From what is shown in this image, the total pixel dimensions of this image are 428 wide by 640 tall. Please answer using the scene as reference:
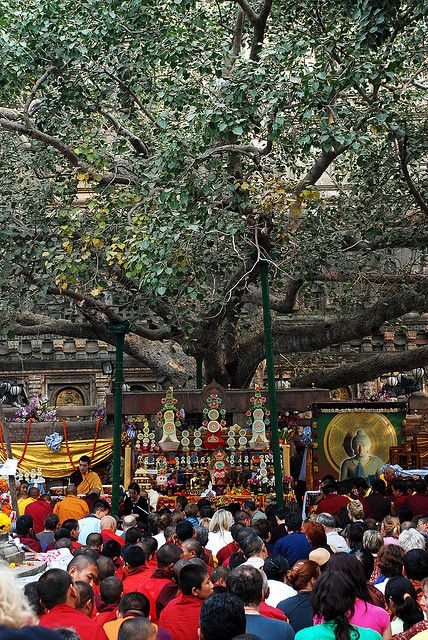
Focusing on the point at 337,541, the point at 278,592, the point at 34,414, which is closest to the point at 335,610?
the point at 278,592

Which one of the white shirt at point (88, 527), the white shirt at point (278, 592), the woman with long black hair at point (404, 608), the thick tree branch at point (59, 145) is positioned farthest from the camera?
the thick tree branch at point (59, 145)

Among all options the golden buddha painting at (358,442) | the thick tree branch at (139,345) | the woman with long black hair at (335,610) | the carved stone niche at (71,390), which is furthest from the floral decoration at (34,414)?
the woman with long black hair at (335,610)

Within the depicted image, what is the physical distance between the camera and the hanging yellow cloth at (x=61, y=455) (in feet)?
63.6

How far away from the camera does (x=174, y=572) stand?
7801 mm

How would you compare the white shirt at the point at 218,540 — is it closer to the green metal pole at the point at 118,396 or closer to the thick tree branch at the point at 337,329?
the green metal pole at the point at 118,396

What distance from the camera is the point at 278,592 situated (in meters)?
7.42

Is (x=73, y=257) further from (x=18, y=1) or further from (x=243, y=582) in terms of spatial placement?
(x=243, y=582)

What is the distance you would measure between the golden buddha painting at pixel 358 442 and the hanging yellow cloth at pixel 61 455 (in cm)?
423

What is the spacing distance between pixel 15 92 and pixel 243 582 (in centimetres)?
1128

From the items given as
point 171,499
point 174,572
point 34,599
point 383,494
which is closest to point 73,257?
point 171,499

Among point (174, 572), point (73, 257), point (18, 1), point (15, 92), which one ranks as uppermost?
point (18, 1)

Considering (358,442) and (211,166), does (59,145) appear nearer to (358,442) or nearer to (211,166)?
(211,166)

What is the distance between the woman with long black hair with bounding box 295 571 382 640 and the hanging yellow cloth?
14.0m

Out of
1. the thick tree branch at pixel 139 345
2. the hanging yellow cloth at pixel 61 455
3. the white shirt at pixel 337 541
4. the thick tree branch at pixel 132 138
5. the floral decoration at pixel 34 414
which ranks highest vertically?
the thick tree branch at pixel 132 138
